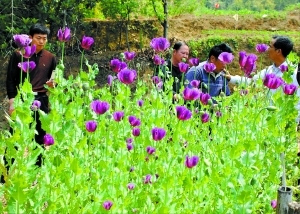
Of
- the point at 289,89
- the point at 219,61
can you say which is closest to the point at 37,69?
the point at 219,61

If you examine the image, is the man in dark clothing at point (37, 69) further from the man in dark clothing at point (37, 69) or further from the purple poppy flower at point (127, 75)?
the purple poppy flower at point (127, 75)

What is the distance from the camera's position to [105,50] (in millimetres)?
11297

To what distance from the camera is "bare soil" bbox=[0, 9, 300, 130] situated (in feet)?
33.0

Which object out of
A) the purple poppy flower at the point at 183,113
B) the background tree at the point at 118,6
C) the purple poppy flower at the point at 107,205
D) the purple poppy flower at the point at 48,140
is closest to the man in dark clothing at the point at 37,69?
the purple poppy flower at the point at 48,140

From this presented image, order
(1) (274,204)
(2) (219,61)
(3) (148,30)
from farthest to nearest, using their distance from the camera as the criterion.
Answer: (3) (148,30) < (2) (219,61) < (1) (274,204)

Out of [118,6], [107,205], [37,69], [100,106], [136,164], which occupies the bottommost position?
[136,164]

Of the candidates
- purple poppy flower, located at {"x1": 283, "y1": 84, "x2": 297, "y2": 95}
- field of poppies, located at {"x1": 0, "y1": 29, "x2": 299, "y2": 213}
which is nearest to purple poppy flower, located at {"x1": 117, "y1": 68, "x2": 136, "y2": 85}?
field of poppies, located at {"x1": 0, "y1": 29, "x2": 299, "y2": 213}

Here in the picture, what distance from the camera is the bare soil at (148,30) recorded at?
397 inches

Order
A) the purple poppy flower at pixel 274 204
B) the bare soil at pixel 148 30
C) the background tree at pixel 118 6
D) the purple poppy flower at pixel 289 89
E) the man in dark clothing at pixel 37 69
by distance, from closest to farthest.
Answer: the purple poppy flower at pixel 274 204 → the purple poppy flower at pixel 289 89 → the man in dark clothing at pixel 37 69 → the background tree at pixel 118 6 → the bare soil at pixel 148 30

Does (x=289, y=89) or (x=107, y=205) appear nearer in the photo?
(x=107, y=205)

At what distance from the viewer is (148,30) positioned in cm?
1174

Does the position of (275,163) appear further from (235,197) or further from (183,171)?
(235,197)

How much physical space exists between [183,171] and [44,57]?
196 centimetres

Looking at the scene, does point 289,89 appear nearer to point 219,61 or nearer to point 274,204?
point 274,204
